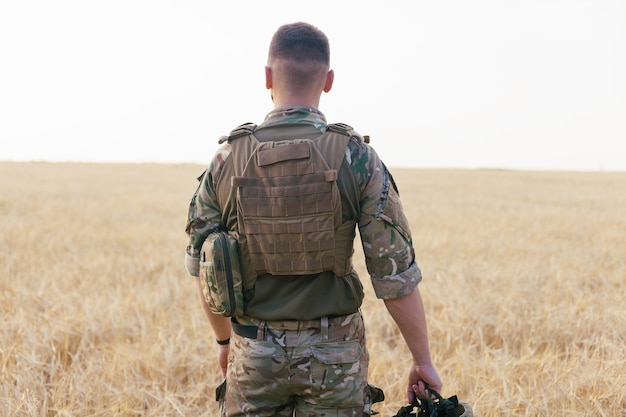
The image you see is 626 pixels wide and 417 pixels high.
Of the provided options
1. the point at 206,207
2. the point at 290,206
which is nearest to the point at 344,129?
the point at 290,206

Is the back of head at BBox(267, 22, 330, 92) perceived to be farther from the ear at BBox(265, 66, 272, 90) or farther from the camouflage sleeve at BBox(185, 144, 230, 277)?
the camouflage sleeve at BBox(185, 144, 230, 277)

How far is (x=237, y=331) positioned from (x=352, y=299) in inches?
18.5

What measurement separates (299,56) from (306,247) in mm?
685

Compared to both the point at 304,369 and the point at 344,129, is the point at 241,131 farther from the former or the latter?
the point at 304,369

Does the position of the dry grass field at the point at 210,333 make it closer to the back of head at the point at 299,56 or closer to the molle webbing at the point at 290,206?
the molle webbing at the point at 290,206

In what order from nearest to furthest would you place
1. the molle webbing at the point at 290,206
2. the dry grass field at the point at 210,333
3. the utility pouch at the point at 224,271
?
1. the molle webbing at the point at 290,206
2. the utility pouch at the point at 224,271
3. the dry grass field at the point at 210,333

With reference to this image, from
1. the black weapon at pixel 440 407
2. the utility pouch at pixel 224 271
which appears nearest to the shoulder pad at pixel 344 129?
the utility pouch at pixel 224 271

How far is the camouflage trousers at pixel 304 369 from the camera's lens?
1868 mm

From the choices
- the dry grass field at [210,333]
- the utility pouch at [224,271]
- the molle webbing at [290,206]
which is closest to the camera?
the molle webbing at [290,206]

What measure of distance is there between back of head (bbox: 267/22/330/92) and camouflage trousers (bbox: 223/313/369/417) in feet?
2.92

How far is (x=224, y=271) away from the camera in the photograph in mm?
1897

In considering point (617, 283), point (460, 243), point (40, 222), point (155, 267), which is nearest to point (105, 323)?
point (155, 267)

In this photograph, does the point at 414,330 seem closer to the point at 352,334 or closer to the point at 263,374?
the point at 352,334

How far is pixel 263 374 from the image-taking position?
6.18ft
